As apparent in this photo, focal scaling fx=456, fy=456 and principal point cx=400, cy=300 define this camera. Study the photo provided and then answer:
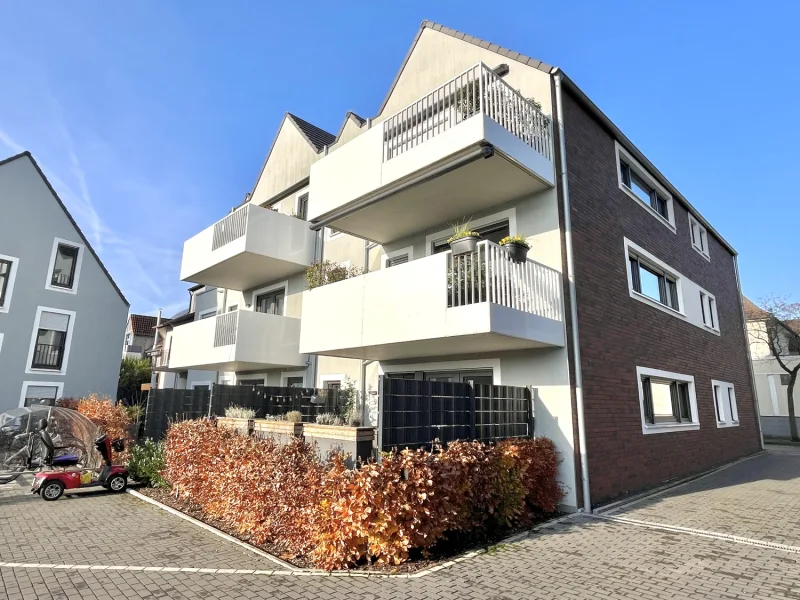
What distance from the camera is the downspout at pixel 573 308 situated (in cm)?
828

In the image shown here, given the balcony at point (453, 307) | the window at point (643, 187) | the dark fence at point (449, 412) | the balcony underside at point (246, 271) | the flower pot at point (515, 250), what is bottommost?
the dark fence at point (449, 412)

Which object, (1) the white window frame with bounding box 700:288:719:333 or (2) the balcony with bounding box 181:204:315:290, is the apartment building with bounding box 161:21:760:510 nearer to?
Answer: (2) the balcony with bounding box 181:204:315:290

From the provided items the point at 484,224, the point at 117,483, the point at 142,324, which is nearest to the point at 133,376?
the point at 142,324

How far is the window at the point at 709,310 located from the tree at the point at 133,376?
111 ft

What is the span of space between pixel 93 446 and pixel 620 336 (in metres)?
13.6

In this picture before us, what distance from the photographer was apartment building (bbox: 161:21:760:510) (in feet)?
28.1

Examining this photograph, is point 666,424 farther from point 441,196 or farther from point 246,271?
point 246,271

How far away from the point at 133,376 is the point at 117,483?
26.4 meters

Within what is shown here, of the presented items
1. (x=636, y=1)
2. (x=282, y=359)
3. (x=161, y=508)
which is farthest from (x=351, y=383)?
(x=636, y=1)

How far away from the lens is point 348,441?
6598 mm

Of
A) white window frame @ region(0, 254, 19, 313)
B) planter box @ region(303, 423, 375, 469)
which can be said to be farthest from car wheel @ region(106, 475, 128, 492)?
white window frame @ region(0, 254, 19, 313)

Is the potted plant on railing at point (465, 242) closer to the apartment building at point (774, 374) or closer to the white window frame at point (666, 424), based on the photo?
the white window frame at point (666, 424)

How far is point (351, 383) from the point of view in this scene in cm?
1291

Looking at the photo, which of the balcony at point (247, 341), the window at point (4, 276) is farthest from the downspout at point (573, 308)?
the window at point (4, 276)
